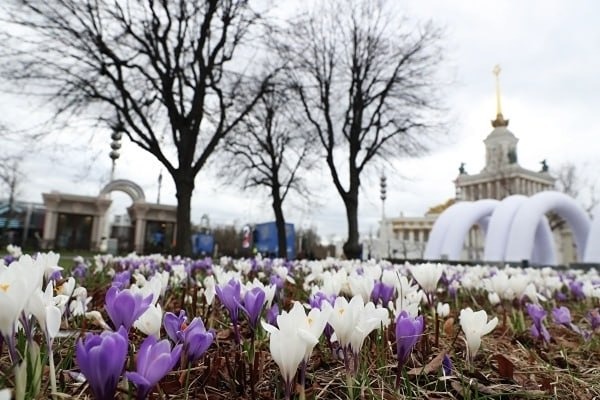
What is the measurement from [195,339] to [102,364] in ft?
1.20

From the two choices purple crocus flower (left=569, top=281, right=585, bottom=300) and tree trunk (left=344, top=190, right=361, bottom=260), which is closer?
purple crocus flower (left=569, top=281, right=585, bottom=300)

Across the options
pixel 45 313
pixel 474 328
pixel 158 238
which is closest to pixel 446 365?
pixel 474 328

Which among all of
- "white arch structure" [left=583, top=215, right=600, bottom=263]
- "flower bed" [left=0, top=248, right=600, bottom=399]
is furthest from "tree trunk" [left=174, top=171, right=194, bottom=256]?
"white arch structure" [left=583, top=215, right=600, bottom=263]

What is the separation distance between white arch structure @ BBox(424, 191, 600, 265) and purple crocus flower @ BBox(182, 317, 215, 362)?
1579 cm

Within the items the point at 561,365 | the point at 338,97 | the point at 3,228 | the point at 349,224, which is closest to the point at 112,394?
the point at 561,365

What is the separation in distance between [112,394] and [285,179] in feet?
73.9

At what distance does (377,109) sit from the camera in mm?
17672

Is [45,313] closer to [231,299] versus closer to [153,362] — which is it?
[153,362]

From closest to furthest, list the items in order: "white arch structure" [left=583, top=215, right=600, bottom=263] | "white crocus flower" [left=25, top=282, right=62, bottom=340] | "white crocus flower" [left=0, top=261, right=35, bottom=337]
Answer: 1. "white crocus flower" [left=0, top=261, right=35, bottom=337]
2. "white crocus flower" [left=25, top=282, right=62, bottom=340]
3. "white arch structure" [left=583, top=215, right=600, bottom=263]

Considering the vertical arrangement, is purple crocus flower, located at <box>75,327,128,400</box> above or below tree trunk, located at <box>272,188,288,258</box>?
below

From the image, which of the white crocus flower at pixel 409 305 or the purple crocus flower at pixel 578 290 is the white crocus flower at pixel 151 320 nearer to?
the white crocus flower at pixel 409 305

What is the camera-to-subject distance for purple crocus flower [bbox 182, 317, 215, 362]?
3.68 feet

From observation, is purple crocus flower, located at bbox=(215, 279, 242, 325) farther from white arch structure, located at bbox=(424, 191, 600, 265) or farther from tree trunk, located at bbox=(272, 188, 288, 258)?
tree trunk, located at bbox=(272, 188, 288, 258)

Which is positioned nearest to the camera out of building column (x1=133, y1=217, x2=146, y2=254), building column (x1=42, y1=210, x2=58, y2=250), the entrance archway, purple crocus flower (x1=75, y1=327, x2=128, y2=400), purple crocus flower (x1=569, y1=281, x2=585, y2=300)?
purple crocus flower (x1=75, y1=327, x2=128, y2=400)
